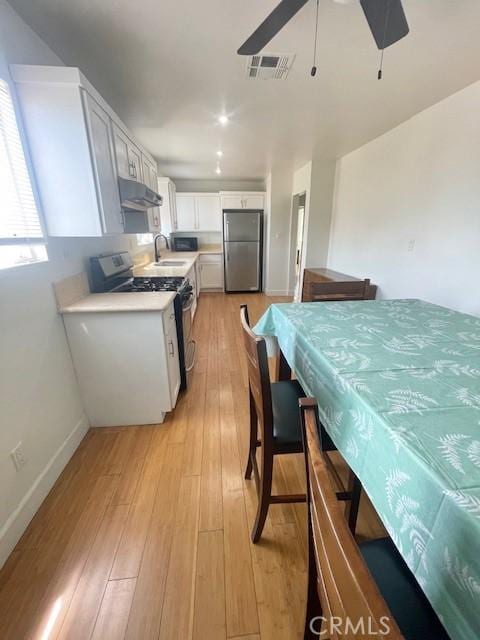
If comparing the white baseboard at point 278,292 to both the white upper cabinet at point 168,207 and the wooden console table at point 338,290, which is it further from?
the wooden console table at point 338,290

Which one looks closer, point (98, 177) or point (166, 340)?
point (98, 177)

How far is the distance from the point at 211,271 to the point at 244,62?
4.15 meters

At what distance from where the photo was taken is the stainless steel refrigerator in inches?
206

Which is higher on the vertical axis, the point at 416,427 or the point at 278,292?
the point at 416,427

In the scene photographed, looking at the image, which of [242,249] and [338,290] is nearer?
[338,290]

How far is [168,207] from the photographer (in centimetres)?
479

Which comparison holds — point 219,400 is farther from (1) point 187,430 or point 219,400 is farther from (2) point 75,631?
(2) point 75,631

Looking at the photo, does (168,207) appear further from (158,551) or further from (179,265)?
(158,551)

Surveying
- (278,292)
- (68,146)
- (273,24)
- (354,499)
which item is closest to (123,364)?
(68,146)

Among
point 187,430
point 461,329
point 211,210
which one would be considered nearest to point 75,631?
point 187,430

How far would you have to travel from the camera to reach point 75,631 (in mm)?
979

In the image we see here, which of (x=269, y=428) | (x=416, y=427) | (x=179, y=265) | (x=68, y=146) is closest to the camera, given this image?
(x=416, y=427)

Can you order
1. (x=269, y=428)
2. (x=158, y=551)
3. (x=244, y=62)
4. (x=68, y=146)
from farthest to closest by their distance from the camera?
(x=244, y=62) < (x=68, y=146) < (x=158, y=551) < (x=269, y=428)

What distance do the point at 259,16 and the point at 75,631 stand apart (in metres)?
2.74
